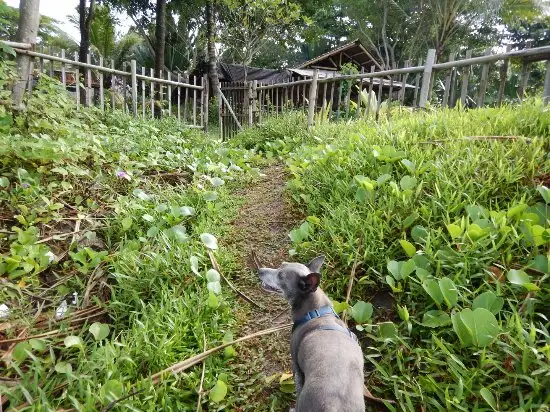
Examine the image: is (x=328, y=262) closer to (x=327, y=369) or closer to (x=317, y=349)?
(x=317, y=349)

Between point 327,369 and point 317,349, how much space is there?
0.44 ft

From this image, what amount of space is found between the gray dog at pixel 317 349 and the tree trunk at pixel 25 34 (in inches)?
178

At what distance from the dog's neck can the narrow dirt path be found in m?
0.29

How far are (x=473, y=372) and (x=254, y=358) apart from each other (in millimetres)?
1157

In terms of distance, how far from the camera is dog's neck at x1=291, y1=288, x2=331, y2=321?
203 cm

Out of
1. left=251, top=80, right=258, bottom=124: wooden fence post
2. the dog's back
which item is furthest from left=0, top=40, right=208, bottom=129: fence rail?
the dog's back

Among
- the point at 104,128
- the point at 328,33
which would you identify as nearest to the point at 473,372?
the point at 104,128

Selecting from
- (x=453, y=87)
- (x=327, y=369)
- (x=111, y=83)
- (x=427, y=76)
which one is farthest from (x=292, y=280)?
(x=111, y=83)

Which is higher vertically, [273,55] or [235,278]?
[273,55]

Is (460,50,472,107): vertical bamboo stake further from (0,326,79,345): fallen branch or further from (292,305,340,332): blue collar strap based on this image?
(0,326,79,345): fallen branch

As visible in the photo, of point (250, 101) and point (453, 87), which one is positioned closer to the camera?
point (453, 87)

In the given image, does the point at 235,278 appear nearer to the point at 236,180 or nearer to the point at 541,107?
the point at 236,180

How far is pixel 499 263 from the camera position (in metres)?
2.19

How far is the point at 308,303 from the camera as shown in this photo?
6.73ft
